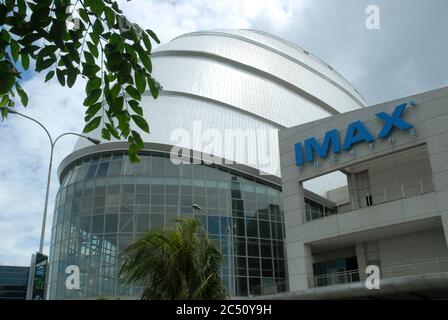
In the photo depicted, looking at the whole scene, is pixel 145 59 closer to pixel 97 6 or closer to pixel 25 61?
pixel 97 6

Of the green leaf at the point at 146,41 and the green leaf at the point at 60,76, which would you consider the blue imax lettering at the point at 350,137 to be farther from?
the green leaf at the point at 60,76

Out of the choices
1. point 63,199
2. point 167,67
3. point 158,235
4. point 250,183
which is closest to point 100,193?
point 63,199

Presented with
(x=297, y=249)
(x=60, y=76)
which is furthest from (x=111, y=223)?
(x=60, y=76)

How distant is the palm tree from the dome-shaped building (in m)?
25.1

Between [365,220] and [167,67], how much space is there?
2890 cm

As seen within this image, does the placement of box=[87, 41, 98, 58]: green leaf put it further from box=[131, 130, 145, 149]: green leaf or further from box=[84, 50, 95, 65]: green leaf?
box=[131, 130, 145, 149]: green leaf

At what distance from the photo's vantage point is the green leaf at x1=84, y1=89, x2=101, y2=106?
14.6 ft

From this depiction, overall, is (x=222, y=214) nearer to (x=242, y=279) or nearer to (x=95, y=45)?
(x=242, y=279)

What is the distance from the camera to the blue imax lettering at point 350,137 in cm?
2823

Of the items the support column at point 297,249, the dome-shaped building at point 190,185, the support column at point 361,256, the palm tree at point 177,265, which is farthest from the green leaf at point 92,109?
the dome-shaped building at point 190,185

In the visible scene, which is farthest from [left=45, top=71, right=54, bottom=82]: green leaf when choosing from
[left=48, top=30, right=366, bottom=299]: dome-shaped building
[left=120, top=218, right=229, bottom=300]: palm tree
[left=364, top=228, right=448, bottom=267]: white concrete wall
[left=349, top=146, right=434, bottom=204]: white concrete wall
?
[left=48, top=30, right=366, bottom=299]: dome-shaped building

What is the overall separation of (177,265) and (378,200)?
2405 centimetres

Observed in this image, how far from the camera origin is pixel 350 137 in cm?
3027

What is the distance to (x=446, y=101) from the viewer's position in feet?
87.3
